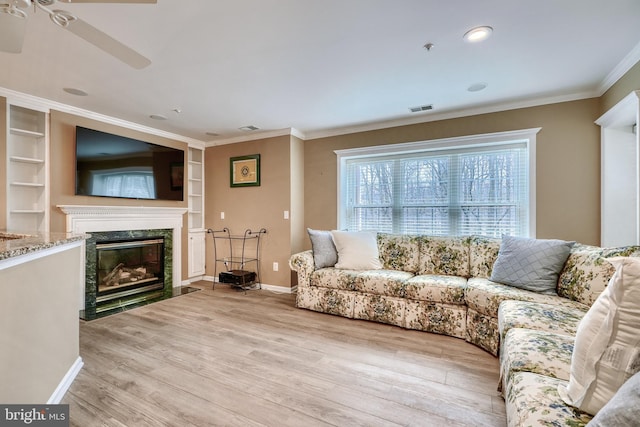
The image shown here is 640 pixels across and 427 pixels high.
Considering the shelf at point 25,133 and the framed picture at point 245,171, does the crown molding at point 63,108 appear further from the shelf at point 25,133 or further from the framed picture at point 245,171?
the framed picture at point 245,171

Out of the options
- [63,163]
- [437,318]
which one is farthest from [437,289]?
[63,163]

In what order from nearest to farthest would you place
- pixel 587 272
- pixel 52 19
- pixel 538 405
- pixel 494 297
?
pixel 538 405 < pixel 52 19 < pixel 587 272 < pixel 494 297

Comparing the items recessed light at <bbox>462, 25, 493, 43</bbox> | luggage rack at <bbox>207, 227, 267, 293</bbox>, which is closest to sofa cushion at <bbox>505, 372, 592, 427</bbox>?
recessed light at <bbox>462, 25, 493, 43</bbox>

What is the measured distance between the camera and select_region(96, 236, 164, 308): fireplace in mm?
3707

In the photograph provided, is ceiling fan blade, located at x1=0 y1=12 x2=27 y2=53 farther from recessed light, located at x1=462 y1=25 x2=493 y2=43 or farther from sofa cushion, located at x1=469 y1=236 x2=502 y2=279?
sofa cushion, located at x1=469 y1=236 x2=502 y2=279

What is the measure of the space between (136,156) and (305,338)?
133 inches

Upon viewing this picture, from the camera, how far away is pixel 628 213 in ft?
8.80

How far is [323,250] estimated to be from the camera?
11.9ft

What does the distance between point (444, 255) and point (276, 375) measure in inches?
88.8

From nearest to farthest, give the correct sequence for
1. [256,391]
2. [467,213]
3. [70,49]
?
[256,391] → [70,49] → [467,213]

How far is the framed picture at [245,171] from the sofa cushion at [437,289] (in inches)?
110

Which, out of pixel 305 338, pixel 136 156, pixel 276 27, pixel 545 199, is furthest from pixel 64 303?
pixel 545 199

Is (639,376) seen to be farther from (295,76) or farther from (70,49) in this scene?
(70,49)

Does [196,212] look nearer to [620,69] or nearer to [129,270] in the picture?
[129,270]
